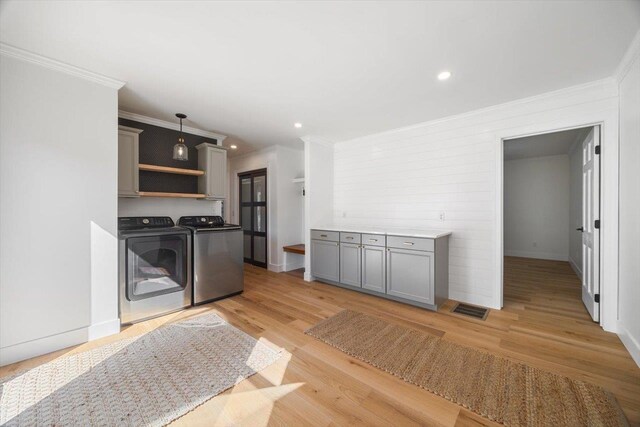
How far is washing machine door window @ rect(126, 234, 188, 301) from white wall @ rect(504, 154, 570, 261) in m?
7.57

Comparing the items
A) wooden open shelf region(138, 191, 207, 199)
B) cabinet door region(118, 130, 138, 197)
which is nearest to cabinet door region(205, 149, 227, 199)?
wooden open shelf region(138, 191, 207, 199)

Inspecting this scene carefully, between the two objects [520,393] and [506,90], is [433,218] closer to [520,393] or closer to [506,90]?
[506,90]

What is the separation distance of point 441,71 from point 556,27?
0.79 m

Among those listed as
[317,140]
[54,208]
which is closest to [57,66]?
[54,208]

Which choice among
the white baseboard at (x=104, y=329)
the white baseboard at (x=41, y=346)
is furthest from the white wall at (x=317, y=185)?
the white baseboard at (x=41, y=346)

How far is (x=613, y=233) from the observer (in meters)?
2.53

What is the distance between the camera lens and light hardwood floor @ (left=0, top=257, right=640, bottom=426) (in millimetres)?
1591

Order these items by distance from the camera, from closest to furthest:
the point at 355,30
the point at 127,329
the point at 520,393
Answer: the point at 520,393
the point at 355,30
the point at 127,329

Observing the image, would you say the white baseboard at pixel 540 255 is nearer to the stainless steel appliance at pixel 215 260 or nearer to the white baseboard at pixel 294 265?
the white baseboard at pixel 294 265

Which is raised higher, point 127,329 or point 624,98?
point 624,98

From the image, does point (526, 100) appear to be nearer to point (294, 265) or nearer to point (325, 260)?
point (325, 260)

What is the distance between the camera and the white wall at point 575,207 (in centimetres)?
478

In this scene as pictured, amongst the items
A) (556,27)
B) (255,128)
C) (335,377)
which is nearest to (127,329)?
(335,377)

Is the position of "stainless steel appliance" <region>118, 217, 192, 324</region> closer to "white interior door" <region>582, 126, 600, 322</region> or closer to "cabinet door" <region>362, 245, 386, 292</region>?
"cabinet door" <region>362, 245, 386, 292</region>
